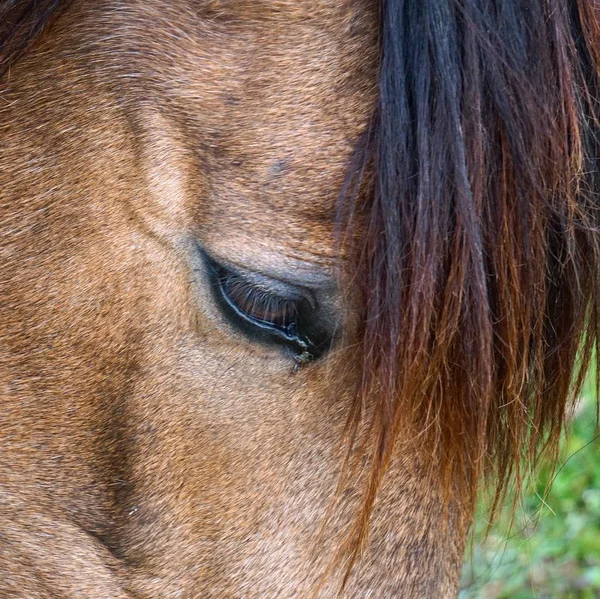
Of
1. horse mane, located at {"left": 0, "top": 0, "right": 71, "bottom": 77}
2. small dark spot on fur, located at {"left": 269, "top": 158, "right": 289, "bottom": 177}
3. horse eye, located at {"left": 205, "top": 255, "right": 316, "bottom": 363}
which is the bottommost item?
horse eye, located at {"left": 205, "top": 255, "right": 316, "bottom": 363}

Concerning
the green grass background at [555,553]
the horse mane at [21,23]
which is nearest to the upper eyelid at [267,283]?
the horse mane at [21,23]

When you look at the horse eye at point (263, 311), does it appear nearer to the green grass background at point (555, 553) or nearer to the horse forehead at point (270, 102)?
the horse forehead at point (270, 102)

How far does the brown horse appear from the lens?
3.91ft

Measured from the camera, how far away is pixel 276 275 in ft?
3.99

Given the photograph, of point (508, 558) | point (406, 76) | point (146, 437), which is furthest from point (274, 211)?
point (508, 558)

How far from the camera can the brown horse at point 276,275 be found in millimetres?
1191

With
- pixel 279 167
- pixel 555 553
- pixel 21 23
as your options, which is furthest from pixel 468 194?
pixel 555 553

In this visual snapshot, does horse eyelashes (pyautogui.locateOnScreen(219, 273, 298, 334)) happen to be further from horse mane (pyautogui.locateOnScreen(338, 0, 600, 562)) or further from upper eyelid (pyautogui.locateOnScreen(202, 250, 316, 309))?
horse mane (pyautogui.locateOnScreen(338, 0, 600, 562))

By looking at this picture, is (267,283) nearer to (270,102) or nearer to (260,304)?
(260,304)

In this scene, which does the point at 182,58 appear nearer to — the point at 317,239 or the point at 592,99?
the point at 317,239

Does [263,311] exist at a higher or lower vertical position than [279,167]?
lower

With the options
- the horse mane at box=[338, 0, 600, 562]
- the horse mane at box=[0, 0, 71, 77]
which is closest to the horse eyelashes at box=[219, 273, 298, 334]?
the horse mane at box=[338, 0, 600, 562]

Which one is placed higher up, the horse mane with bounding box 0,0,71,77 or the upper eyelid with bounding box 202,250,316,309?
the horse mane with bounding box 0,0,71,77

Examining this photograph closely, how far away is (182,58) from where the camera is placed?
1.26 metres
